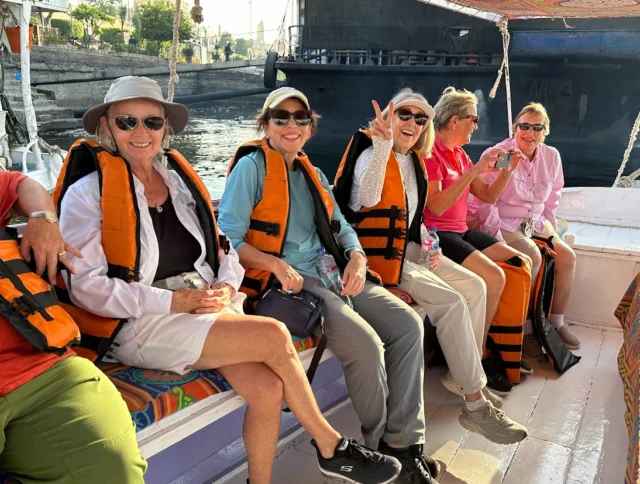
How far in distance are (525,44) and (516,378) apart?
18.4 metres

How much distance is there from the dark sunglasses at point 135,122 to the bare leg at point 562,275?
7.73 ft

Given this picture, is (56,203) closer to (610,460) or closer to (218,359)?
(218,359)

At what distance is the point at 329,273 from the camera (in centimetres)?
214

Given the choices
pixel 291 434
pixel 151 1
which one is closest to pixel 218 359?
pixel 291 434

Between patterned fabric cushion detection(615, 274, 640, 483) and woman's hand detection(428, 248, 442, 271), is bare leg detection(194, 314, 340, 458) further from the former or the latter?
woman's hand detection(428, 248, 442, 271)

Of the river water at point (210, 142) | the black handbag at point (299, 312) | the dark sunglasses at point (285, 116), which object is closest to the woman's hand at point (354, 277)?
the black handbag at point (299, 312)

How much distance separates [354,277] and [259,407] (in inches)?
27.3

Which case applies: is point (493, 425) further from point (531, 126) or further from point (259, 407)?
point (531, 126)

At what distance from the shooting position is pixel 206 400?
158 centimetres

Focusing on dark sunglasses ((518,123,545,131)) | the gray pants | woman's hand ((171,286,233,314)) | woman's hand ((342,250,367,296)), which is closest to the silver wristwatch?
woman's hand ((171,286,233,314))

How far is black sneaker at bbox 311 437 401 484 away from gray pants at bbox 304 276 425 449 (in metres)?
0.20

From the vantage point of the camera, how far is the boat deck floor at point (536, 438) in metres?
2.04

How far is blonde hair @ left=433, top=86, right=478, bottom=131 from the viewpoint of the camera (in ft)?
9.31

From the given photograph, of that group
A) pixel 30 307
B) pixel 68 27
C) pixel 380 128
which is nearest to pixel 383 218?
pixel 380 128
